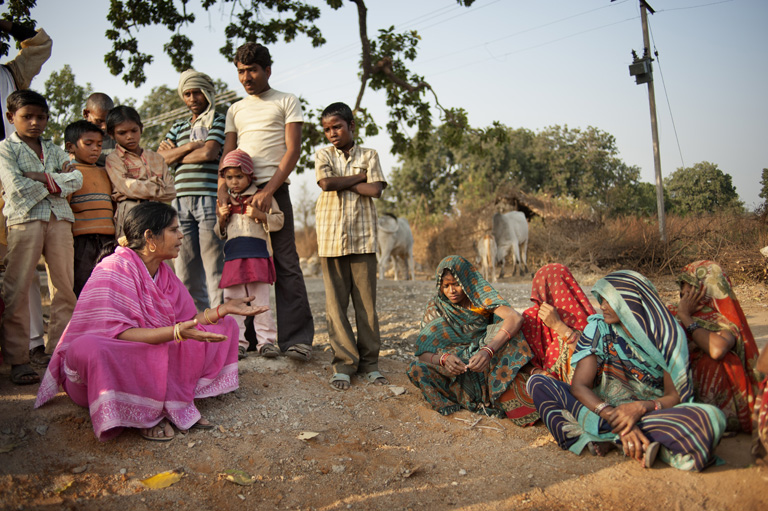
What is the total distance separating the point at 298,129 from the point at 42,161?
187 cm

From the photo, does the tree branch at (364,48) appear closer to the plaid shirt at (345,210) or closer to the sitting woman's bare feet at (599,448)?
the plaid shirt at (345,210)

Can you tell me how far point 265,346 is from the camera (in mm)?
4465

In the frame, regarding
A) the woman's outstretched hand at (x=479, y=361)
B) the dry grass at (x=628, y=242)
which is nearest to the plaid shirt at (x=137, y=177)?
the woman's outstretched hand at (x=479, y=361)

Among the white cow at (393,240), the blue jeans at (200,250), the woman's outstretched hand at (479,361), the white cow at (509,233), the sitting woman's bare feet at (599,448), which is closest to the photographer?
the sitting woman's bare feet at (599,448)

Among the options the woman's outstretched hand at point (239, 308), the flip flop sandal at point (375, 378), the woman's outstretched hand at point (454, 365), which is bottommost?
the flip flop sandal at point (375, 378)

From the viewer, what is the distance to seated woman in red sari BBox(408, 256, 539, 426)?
3.70 metres

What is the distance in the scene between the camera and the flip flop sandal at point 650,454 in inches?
112

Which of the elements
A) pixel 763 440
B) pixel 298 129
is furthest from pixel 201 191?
pixel 763 440

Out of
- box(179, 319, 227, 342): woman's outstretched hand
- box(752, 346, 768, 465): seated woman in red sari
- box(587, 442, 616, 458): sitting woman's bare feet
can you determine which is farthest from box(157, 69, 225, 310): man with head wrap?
box(752, 346, 768, 465): seated woman in red sari

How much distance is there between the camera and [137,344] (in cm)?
309

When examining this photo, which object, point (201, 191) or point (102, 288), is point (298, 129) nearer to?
point (201, 191)

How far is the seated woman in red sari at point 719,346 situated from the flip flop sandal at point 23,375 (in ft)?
13.8

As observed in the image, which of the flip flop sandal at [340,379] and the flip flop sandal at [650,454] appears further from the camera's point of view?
the flip flop sandal at [340,379]

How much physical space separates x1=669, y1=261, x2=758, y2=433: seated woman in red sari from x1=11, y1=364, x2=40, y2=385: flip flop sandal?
4213 millimetres
